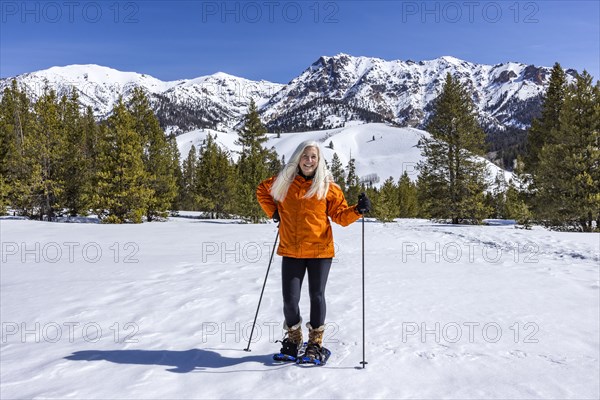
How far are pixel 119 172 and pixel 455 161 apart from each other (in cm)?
2349

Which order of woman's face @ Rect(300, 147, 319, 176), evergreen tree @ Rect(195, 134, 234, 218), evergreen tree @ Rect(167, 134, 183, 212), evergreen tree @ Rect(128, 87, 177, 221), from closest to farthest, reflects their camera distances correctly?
woman's face @ Rect(300, 147, 319, 176)
evergreen tree @ Rect(128, 87, 177, 221)
evergreen tree @ Rect(167, 134, 183, 212)
evergreen tree @ Rect(195, 134, 234, 218)

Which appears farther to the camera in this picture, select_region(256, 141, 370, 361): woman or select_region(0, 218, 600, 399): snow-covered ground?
select_region(256, 141, 370, 361): woman

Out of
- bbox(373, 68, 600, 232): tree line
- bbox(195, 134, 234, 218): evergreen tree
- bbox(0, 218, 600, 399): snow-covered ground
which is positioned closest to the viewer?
bbox(0, 218, 600, 399): snow-covered ground

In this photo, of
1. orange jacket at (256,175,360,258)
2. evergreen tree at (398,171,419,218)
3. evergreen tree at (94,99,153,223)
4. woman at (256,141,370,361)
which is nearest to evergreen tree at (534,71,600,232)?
orange jacket at (256,175,360,258)

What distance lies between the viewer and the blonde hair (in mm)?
4047

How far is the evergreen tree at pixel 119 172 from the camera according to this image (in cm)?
2406

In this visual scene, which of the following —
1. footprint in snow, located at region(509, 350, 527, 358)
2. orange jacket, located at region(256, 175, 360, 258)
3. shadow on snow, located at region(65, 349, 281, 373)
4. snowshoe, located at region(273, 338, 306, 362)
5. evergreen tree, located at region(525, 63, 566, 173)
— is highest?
evergreen tree, located at region(525, 63, 566, 173)

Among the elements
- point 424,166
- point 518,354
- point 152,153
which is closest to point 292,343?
point 518,354

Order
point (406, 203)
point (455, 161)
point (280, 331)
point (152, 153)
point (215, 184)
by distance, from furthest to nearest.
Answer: point (406, 203) < point (215, 184) < point (152, 153) < point (455, 161) < point (280, 331)

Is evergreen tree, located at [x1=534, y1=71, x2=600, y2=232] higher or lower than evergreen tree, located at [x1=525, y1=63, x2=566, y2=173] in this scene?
lower

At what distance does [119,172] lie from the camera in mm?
24484

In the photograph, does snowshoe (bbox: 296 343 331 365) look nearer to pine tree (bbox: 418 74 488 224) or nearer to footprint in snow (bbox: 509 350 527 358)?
footprint in snow (bbox: 509 350 527 358)

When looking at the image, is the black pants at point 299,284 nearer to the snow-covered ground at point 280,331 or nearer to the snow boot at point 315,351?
the snow boot at point 315,351

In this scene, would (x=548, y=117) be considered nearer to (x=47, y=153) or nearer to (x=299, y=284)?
(x=299, y=284)
